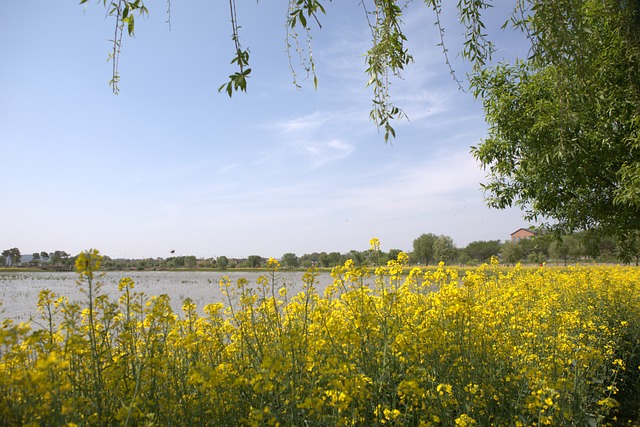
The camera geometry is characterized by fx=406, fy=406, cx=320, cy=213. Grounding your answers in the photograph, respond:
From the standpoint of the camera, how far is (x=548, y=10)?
2.53 meters

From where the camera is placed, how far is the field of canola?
6.77 feet

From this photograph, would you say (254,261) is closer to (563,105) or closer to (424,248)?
(424,248)

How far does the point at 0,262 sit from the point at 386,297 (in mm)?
76325

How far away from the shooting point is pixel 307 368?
2.71 m

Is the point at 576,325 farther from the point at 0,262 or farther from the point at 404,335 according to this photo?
the point at 0,262

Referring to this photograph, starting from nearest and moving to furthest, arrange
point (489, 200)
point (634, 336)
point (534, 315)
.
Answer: point (534, 315)
point (634, 336)
point (489, 200)

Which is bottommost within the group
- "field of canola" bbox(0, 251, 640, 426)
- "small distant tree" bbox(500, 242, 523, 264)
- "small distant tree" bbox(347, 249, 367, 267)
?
"small distant tree" bbox(500, 242, 523, 264)

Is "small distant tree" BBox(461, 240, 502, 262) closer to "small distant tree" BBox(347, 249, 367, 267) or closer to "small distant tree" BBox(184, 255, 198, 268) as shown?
"small distant tree" BBox(184, 255, 198, 268)

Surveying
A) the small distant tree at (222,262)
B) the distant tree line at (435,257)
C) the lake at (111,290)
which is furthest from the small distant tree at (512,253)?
the small distant tree at (222,262)

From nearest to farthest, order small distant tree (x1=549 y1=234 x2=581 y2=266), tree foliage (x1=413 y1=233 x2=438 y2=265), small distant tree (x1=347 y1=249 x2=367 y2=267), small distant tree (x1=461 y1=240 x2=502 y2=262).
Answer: small distant tree (x1=347 y1=249 x2=367 y2=267), small distant tree (x1=549 y1=234 x2=581 y2=266), tree foliage (x1=413 y1=233 x2=438 y2=265), small distant tree (x1=461 y1=240 x2=502 y2=262)

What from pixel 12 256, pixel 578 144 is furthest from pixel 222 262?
pixel 578 144

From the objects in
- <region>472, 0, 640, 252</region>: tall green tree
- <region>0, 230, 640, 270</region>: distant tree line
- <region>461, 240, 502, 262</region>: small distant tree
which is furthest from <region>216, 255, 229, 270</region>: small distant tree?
<region>472, 0, 640, 252</region>: tall green tree

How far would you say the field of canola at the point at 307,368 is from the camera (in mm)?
2062

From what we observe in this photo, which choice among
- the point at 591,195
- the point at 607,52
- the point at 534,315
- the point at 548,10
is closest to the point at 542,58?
the point at 548,10
